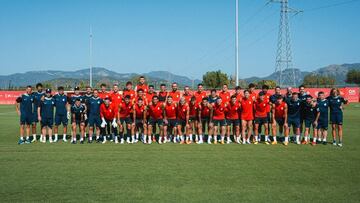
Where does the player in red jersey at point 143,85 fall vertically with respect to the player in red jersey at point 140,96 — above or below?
above

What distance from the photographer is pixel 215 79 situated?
243 feet

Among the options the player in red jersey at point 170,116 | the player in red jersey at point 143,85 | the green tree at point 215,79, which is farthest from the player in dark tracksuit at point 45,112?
the green tree at point 215,79

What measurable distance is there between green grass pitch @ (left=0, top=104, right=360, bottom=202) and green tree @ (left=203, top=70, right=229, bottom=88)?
201ft

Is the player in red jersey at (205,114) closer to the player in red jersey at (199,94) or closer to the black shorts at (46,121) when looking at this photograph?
the player in red jersey at (199,94)

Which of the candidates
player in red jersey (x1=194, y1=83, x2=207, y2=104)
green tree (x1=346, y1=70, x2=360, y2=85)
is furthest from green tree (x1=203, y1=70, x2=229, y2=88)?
player in red jersey (x1=194, y1=83, x2=207, y2=104)

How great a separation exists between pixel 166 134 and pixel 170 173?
491 centimetres

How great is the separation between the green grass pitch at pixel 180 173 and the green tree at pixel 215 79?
201 ft

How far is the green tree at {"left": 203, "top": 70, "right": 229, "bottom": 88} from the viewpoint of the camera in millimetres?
71875

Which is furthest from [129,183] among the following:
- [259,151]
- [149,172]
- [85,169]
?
[259,151]

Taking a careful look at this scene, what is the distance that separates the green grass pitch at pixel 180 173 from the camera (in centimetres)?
591

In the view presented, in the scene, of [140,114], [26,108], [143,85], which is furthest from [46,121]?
[143,85]

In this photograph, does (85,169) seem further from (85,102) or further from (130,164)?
(85,102)

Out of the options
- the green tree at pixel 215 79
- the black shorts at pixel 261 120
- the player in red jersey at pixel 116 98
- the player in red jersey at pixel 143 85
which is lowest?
the black shorts at pixel 261 120

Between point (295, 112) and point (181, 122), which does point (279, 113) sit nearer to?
point (295, 112)
